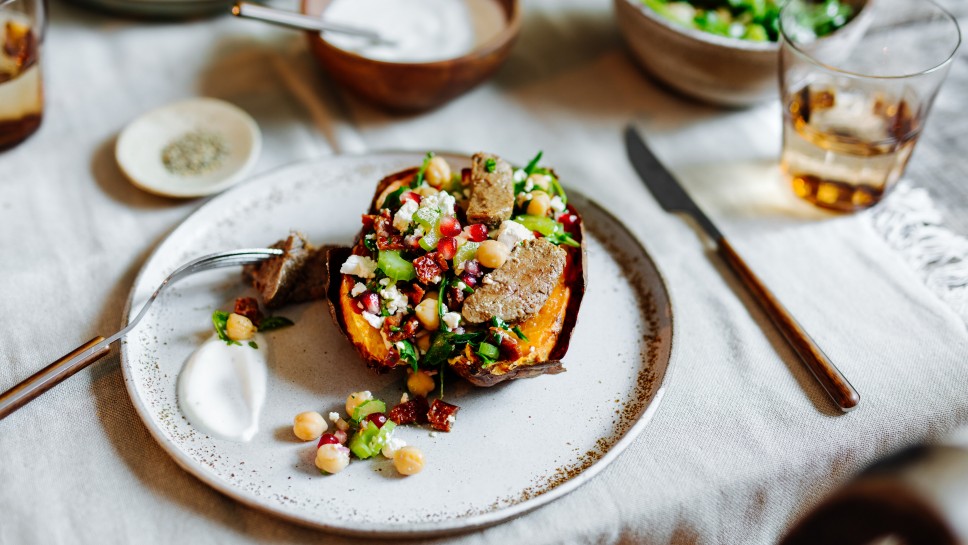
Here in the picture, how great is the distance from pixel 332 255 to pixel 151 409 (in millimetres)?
660

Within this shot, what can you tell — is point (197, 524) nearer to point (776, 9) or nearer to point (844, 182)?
point (844, 182)

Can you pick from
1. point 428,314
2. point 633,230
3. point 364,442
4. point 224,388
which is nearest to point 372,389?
point 364,442

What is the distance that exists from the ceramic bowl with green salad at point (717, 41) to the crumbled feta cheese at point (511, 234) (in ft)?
4.34

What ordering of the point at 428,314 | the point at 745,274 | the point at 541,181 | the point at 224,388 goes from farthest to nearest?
the point at 745,274 < the point at 541,181 < the point at 224,388 < the point at 428,314

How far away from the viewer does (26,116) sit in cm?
297

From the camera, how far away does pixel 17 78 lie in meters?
2.83

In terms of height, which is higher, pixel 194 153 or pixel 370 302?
pixel 370 302

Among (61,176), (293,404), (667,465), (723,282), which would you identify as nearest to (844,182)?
(723,282)

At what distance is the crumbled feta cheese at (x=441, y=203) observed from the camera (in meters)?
2.30

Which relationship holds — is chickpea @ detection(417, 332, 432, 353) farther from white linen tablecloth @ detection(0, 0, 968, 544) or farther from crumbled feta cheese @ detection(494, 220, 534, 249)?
white linen tablecloth @ detection(0, 0, 968, 544)

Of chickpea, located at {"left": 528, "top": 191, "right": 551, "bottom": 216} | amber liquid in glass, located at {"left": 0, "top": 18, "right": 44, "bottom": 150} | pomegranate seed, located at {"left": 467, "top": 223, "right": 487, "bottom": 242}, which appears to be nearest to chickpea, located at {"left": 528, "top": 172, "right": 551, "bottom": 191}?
chickpea, located at {"left": 528, "top": 191, "right": 551, "bottom": 216}

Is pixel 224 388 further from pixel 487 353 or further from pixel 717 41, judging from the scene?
pixel 717 41

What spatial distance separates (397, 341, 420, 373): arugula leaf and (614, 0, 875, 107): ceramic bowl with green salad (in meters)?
1.77

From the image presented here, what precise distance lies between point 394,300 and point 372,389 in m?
0.30
